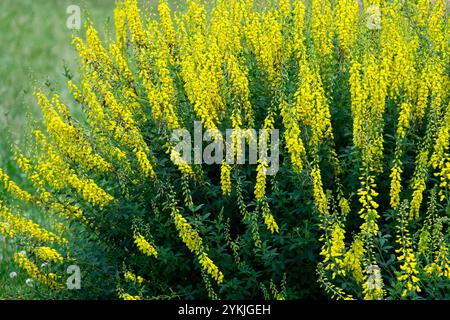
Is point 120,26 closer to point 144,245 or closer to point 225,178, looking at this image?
point 225,178

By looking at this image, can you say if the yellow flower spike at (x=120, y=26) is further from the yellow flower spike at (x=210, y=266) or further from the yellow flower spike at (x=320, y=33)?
the yellow flower spike at (x=210, y=266)

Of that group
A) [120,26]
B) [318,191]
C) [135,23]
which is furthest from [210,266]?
[120,26]

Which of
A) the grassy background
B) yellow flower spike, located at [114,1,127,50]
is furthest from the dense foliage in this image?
the grassy background

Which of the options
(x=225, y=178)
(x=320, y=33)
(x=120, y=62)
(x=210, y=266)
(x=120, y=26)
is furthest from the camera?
(x=120, y=26)

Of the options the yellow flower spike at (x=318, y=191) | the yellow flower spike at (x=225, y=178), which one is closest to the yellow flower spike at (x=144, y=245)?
the yellow flower spike at (x=225, y=178)

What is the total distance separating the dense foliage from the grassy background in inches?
24.8

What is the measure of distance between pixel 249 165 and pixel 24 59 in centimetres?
634

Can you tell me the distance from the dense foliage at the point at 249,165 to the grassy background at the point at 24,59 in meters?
0.63

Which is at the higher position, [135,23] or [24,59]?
[24,59]

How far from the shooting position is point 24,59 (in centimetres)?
972

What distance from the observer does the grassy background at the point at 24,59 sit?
5.50 m
